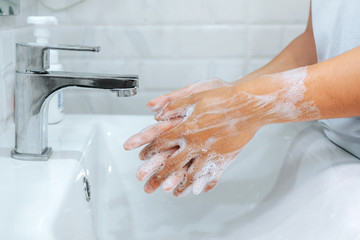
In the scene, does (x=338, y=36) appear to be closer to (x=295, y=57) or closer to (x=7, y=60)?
(x=295, y=57)

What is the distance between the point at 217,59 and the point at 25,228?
63 cm

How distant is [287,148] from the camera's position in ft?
2.66

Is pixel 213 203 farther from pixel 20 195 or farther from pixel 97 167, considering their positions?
pixel 20 195

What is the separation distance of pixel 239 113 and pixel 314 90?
104 mm

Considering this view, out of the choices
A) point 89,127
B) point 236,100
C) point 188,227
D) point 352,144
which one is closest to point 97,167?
point 89,127

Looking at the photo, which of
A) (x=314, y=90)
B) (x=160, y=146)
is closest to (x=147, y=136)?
(x=160, y=146)

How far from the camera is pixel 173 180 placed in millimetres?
619

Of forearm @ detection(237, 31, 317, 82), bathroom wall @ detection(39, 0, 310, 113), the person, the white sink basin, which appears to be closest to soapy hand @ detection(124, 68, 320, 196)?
the person

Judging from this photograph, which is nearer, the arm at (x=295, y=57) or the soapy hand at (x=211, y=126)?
the soapy hand at (x=211, y=126)

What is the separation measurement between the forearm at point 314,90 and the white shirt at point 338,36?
13 cm

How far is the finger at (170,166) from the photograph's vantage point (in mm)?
625

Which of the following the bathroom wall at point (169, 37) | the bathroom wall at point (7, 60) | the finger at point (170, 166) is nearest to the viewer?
the finger at point (170, 166)

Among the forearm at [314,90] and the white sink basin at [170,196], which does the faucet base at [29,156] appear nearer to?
the white sink basin at [170,196]

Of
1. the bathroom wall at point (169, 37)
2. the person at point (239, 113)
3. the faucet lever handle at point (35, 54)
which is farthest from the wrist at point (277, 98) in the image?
the bathroom wall at point (169, 37)
